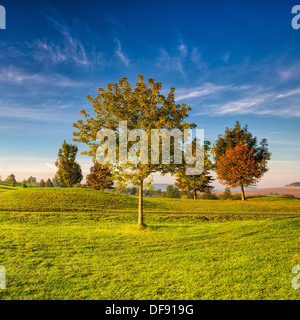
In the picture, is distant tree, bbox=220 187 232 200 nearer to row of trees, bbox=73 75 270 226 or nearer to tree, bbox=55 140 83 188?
tree, bbox=55 140 83 188

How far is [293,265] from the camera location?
316 inches

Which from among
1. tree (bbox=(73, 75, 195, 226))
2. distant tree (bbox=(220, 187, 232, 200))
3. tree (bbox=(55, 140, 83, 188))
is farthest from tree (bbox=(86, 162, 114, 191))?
tree (bbox=(73, 75, 195, 226))

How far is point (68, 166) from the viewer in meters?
49.2

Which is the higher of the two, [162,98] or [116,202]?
[162,98]

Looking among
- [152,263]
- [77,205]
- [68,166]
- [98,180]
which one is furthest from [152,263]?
[98,180]

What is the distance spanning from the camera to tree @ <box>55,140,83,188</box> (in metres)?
49.0

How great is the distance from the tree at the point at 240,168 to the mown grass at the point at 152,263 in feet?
84.4

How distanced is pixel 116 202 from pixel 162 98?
1928cm

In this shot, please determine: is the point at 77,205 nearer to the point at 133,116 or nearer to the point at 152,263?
the point at 133,116

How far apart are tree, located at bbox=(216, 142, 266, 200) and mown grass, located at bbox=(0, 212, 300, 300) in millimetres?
25724

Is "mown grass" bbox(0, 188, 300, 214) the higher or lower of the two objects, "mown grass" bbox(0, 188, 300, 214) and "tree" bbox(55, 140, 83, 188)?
the lower

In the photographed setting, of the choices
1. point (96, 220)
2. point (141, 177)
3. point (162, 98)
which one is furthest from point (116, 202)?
point (162, 98)

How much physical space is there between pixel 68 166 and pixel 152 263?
146ft

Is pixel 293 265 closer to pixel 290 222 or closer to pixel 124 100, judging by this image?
pixel 290 222
